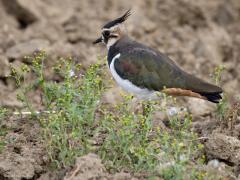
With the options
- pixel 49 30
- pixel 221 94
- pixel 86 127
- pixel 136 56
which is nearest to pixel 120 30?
pixel 136 56

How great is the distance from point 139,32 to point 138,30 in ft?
0.15

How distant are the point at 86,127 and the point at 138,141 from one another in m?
0.50

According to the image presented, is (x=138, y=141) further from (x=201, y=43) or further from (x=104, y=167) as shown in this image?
(x=201, y=43)

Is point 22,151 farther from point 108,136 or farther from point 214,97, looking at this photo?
point 214,97

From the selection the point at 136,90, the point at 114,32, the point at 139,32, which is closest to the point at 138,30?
the point at 139,32

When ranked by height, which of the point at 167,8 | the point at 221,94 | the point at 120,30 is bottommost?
the point at 221,94

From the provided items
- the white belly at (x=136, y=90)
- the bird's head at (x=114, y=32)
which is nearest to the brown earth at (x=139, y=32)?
the white belly at (x=136, y=90)

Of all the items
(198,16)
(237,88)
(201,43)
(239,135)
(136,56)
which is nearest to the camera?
(239,135)

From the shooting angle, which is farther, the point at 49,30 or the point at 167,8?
the point at 167,8

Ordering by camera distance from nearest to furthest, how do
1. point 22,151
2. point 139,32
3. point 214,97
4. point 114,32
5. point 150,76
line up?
point 22,151 → point 214,97 → point 150,76 → point 114,32 → point 139,32

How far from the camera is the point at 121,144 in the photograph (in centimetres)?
642

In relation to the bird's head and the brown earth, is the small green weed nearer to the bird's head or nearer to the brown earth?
the brown earth

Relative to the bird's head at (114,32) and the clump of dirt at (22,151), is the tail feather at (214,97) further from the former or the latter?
the clump of dirt at (22,151)

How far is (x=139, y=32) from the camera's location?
12.0 meters
